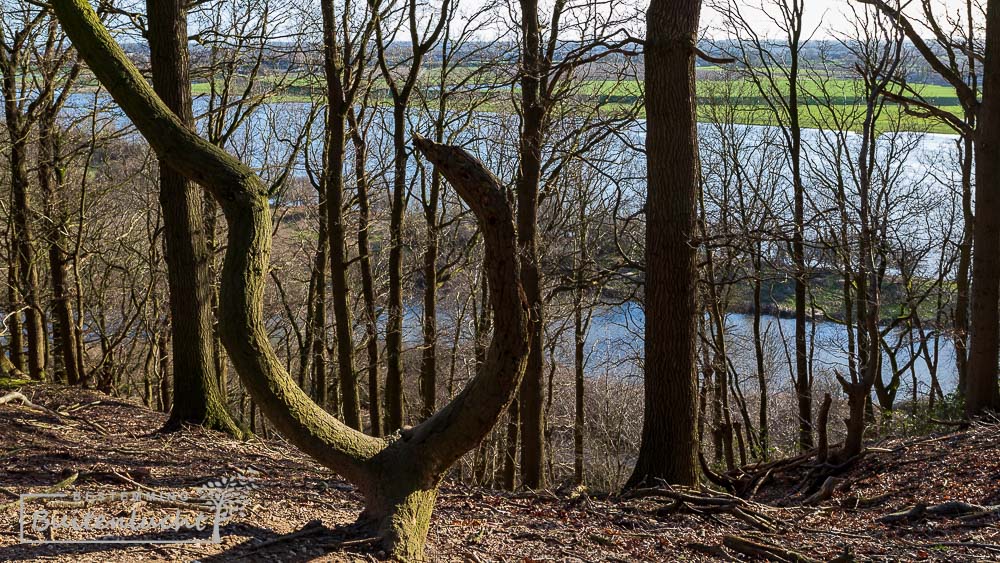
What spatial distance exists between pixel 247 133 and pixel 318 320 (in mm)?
4546

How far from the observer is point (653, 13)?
6668 mm

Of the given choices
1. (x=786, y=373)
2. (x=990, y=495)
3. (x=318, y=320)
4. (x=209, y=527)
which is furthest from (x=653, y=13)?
(x=786, y=373)

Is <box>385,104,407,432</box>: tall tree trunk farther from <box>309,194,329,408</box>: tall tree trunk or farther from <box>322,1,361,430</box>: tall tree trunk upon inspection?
<box>309,194,329,408</box>: tall tree trunk

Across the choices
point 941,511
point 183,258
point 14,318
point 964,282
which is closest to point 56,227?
point 14,318

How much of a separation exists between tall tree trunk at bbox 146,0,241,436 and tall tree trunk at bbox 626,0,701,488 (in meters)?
4.12

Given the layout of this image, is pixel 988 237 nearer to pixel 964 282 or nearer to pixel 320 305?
pixel 964 282

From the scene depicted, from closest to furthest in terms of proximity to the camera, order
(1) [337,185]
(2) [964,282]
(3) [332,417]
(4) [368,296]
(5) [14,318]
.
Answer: (3) [332,417] → (1) [337,185] → (4) [368,296] → (5) [14,318] → (2) [964,282]

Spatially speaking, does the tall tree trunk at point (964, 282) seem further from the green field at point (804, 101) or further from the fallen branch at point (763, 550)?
the fallen branch at point (763, 550)

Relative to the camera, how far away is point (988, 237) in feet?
28.7

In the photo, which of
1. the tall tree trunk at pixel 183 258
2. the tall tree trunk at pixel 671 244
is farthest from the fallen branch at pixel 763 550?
the tall tree trunk at pixel 183 258

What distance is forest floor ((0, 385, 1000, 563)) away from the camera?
12.8 ft

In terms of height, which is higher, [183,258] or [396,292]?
[183,258]

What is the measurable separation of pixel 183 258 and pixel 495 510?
389cm

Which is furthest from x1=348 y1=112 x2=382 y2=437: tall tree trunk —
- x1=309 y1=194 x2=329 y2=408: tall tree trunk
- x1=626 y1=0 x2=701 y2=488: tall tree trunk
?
x1=626 y1=0 x2=701 y2=488: tall tree trunk
